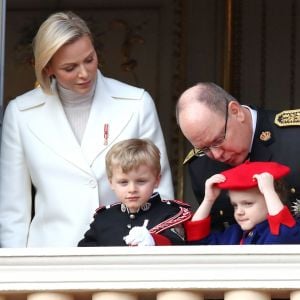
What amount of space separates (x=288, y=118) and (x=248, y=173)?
560mm

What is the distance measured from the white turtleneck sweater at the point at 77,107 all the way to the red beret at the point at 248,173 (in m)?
0.76

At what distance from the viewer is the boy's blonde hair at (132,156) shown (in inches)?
249

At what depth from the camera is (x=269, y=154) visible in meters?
6.52

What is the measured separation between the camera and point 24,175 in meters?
6.77

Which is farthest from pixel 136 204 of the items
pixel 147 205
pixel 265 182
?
pixel 265 182

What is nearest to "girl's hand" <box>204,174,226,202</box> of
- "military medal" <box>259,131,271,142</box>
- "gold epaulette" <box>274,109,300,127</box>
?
"military medal" <box>259,131,271,142</box>

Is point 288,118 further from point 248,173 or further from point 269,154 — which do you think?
point 248,173

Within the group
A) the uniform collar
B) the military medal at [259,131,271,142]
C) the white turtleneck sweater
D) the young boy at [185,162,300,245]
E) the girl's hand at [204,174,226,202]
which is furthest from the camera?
the white turtleneck sweater

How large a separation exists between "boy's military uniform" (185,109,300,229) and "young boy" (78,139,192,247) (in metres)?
0.15

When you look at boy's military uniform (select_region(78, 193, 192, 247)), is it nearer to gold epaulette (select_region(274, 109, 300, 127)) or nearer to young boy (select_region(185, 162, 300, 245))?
young boy (select_region(185, 162, 300, 245))

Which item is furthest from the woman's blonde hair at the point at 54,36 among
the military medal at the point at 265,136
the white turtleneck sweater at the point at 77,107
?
the military medal at the point at 265,136

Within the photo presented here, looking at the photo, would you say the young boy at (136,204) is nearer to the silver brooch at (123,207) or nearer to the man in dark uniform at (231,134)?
the silver brooch at (123,207)

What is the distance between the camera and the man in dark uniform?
641 cm

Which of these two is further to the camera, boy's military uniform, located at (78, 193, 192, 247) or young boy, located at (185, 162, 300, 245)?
boy's military uniform, located at (78, 193, 192, 247)
